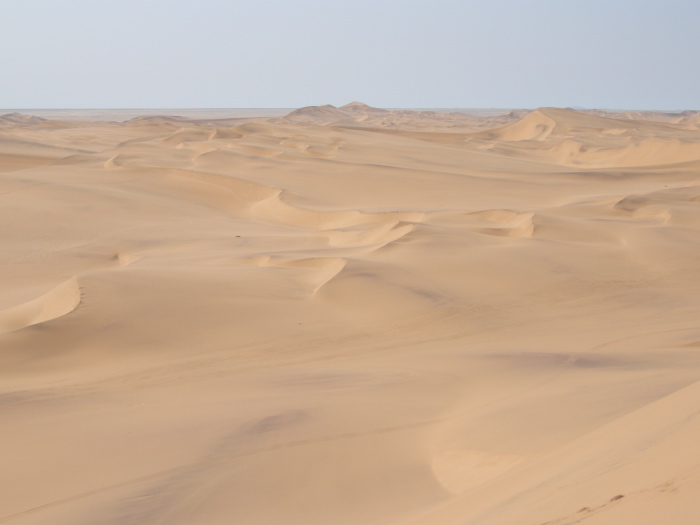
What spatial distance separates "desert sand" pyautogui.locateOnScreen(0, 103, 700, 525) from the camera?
9.51 ft

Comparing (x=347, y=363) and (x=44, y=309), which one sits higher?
(x=44, y=309)

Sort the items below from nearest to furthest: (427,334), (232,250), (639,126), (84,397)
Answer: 1. (84,397)
2. (427,334)
3. (232,250)
4. (639,126)

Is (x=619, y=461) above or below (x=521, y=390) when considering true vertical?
above

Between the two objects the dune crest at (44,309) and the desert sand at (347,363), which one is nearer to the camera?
the desert sand at (347,363)

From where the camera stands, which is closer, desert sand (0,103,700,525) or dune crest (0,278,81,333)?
desert sand (0,103,700,525)

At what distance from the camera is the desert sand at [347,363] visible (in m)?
2.90

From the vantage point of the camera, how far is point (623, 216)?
1053cm

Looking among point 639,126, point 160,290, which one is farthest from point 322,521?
point 639,126

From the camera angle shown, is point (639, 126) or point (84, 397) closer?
point (84, 397)

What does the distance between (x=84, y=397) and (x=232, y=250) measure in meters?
4.33

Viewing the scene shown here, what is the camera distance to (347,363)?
5.08 metres

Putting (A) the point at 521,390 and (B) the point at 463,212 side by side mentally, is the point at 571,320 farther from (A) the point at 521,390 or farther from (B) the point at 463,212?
(B) the point at 463,212

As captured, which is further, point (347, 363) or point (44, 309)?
point (44, 309)

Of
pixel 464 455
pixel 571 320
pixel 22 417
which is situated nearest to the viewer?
pixel 464 455
